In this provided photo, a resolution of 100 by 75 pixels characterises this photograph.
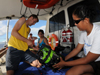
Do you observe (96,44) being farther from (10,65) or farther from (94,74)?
(10,65)

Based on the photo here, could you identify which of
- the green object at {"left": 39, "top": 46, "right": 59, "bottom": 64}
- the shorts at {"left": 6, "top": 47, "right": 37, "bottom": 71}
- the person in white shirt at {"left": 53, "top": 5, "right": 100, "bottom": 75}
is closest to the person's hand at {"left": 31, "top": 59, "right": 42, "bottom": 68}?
the green object at {"left": 39, "top": 46, "right": 59, "bottom": 64}

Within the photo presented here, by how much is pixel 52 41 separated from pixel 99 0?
8.69ft

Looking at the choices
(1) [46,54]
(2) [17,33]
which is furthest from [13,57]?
(1) [46,54]

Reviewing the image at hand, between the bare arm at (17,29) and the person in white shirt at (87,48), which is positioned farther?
the bare arm at (17,29)

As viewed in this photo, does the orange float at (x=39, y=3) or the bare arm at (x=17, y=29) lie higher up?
the orange float at (x=39, y=3)

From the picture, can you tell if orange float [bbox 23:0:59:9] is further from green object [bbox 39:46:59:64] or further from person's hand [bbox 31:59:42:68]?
person's hand [bbox 31:59:42:68]

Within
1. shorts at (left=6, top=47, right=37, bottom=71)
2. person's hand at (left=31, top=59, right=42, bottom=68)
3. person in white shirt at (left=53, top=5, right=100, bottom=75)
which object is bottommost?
person's hand at (left=31, top=59, right=42, bottom=68)

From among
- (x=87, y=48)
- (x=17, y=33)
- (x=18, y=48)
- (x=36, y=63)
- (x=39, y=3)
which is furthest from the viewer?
(x=39, y=3)

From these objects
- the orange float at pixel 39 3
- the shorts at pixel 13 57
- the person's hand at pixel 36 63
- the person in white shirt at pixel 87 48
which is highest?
the orange float at pixel 39 3

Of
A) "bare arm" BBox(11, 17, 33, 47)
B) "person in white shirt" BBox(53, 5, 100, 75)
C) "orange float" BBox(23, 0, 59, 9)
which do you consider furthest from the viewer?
"orange float" BBox(23, 0, 59, 9)

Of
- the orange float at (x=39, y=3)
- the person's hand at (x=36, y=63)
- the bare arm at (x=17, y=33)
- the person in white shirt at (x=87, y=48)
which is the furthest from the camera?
the orange float at (x=39, y=3)

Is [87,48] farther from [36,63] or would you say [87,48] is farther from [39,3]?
[39,3]

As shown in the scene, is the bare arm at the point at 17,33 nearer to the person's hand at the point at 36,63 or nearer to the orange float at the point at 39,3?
the person's hand at the point at 36,63

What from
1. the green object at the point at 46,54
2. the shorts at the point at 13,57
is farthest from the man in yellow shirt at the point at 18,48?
the green object at the point at 46,54
